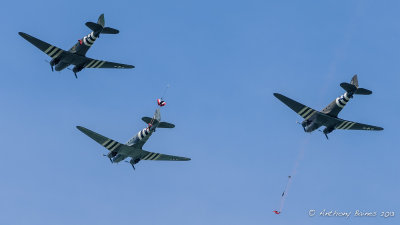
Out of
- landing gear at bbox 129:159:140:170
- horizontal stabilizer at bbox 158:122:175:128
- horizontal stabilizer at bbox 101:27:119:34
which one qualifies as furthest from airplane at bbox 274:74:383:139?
horizontal stabilizer at bbox 101:27:119:34

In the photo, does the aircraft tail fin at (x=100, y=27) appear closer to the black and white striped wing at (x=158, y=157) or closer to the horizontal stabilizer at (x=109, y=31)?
the horizontal stabilizer at (x=109, y=31)

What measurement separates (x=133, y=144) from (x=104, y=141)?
463 centimetres

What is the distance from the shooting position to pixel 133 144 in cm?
13550

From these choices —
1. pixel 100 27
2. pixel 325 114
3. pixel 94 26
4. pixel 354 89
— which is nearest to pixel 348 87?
pixel 354 89

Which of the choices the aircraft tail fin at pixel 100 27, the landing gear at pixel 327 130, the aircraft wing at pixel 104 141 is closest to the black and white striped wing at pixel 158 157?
the aircraft wing at pixel 104 141

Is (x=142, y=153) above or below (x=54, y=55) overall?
below

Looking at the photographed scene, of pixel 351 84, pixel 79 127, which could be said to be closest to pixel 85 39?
pixel 79 127

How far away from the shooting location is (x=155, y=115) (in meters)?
130

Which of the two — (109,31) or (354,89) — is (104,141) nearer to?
(109,31)

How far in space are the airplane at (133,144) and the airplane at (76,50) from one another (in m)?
13.5

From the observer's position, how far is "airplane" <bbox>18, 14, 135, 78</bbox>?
135 m

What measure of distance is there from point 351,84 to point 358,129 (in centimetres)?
1372

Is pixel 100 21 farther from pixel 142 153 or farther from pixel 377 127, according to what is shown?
pixel 377 127

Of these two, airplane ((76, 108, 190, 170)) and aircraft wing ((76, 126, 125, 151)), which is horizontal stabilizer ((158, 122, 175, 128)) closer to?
airplane ((76, 108, 190, 170))
